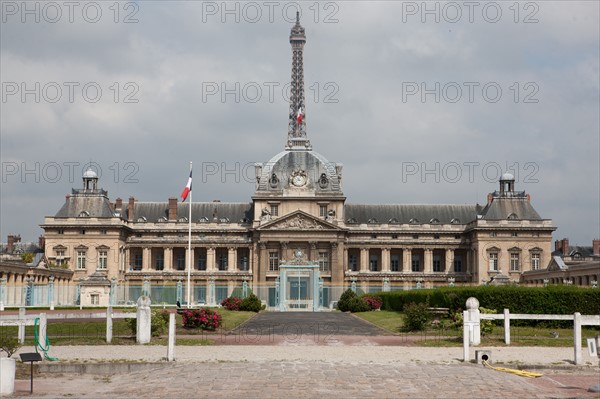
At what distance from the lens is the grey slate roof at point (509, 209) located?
309 feet

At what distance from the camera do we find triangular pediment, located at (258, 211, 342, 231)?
92375mm

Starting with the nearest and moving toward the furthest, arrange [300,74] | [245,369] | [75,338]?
[245,369] < [75,338] < [300,74]

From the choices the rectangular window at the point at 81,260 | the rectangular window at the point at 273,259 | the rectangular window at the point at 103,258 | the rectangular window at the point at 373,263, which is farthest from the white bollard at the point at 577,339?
the rectangular window at the point at 373,263

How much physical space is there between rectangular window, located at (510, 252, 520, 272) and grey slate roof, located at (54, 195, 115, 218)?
4339 cm

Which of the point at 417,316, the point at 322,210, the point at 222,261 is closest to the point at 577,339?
the point at 417,316

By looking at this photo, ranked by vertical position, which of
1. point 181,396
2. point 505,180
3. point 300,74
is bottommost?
point 181,396

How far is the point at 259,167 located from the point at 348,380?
7705 cm

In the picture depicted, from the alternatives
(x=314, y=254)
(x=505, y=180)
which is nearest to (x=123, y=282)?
(x=314, y=254)

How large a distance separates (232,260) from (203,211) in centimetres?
783

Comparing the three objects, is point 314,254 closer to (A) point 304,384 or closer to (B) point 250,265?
(B) point 250,265

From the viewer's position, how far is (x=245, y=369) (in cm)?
2083

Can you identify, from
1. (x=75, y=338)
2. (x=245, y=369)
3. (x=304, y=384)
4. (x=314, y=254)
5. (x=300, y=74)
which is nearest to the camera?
(x=304, y=384)

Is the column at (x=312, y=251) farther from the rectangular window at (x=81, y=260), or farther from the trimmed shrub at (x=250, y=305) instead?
the trimmed shrub at (x=250, y=305)

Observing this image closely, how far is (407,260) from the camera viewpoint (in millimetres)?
97188
